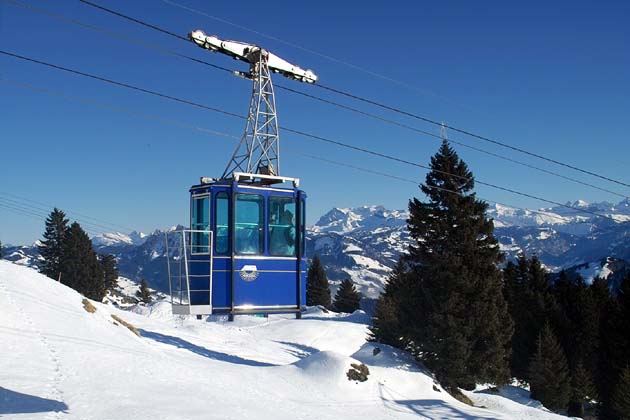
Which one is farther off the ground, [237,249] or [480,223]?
[480,223]

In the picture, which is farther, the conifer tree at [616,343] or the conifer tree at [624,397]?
the conifer tree at [616,343]

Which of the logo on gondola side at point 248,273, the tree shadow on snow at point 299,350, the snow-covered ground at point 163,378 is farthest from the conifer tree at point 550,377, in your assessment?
the logo on gondola side at point 248,273

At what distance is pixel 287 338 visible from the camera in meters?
48.7

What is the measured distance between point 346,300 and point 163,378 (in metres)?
71.4

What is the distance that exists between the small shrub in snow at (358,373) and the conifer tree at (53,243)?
66.7 meters

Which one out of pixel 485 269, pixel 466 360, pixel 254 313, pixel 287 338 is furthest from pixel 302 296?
pixel 287 338

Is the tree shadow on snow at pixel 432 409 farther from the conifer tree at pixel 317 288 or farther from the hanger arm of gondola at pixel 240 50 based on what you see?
the conifer tree at pixel 317 288

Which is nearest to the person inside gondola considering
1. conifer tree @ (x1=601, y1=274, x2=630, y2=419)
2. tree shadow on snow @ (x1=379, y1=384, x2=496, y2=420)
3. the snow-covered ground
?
the snow-covered ground

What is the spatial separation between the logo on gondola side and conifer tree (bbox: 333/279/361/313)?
78.2 metres

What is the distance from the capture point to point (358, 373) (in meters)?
25.6

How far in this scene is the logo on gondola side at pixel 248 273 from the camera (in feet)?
44.0

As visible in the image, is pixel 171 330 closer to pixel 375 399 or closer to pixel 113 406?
pixel 375 399

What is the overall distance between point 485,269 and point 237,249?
24640 mm

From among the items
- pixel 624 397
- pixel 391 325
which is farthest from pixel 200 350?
pixel 624 397
